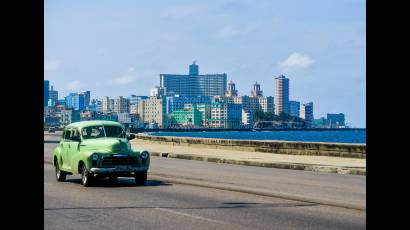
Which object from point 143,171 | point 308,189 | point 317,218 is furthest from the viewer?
point 143,171

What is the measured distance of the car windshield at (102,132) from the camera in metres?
18.3

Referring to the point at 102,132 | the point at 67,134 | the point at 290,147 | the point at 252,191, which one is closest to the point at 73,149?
the point at 102,132

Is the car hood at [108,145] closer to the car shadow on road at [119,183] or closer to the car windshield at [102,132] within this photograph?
the car windshield at [102,132]

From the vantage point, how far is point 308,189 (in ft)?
54.2

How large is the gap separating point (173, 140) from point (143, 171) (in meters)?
36.6

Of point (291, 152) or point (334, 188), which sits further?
point (291, 152)

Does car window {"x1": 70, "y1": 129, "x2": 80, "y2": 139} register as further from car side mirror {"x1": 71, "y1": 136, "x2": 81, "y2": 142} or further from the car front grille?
the car front grille

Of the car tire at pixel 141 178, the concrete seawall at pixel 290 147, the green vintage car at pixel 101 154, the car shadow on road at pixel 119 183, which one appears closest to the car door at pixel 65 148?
the green vintage car at pixel 101 154

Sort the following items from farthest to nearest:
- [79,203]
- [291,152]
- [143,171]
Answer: [291,152]
[143,171]
[79,203]
